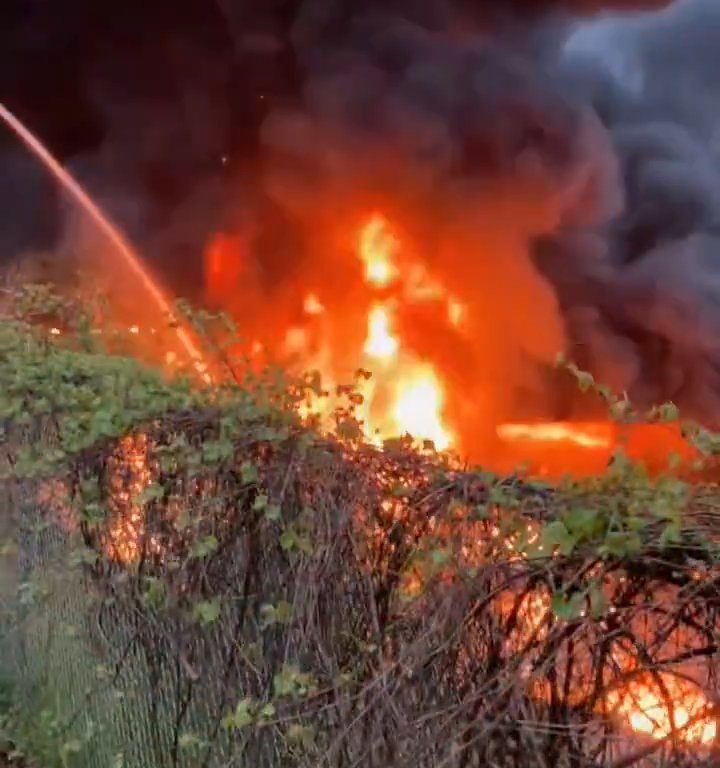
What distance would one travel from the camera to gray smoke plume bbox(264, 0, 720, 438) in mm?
11305

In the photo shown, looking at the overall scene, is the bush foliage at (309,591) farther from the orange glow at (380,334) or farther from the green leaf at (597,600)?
the orange glow at (380,334)

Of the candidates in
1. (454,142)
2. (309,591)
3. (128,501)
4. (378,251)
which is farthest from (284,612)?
(454,142)

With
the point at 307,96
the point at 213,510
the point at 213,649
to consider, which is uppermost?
the point at 307,96

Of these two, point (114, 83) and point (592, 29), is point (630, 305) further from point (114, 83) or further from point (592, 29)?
point (114, 83)

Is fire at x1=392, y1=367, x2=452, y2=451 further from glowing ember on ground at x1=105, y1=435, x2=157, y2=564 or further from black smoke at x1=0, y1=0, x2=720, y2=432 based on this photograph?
glowing ember on ground at x1=105, y1=435, x2=157, y2=564

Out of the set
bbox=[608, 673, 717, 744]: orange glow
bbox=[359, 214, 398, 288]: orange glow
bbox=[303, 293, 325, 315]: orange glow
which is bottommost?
bbox=[608, 673, 717, 744]: orange glow

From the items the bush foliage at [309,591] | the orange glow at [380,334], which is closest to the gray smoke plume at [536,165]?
the orange glow at [380,334]

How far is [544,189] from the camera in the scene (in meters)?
12.6

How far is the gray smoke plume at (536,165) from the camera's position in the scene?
37.1 feet

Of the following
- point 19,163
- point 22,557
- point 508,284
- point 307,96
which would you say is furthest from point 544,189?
point 22,557

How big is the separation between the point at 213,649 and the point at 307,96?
457 inches

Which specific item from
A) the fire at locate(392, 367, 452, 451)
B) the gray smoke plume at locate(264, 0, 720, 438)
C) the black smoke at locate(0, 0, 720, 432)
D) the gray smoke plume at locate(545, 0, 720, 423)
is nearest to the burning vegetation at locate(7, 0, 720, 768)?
the fire at locate(392, 367, 452, 451)

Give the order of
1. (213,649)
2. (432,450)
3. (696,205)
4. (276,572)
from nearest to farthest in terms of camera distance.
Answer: (432,450)
(276,572)
(213,649)
(696,205)

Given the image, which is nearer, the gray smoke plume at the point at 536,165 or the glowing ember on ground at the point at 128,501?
the glowing ember on ground at the point at 128,501
